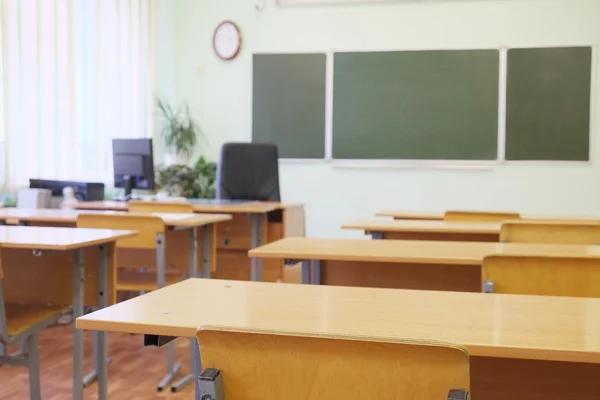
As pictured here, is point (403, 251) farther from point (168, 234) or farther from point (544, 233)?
point (168, 234)

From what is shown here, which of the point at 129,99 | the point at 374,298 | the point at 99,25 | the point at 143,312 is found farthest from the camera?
the point at 129,99

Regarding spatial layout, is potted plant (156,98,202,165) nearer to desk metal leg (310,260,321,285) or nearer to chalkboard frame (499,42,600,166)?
chalkboard frame (499,42,600,166)

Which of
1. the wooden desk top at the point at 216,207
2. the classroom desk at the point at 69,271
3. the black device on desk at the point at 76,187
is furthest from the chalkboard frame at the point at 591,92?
the classroom desk at the point at 69,271

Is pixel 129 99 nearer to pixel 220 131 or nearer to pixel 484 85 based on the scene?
pixel 220 131

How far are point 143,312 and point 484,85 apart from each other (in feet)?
17.3

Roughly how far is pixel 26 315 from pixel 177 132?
13.5 feet

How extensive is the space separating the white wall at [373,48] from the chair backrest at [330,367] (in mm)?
5415

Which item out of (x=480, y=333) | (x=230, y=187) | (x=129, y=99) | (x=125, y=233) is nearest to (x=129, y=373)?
(x=125, y=233)

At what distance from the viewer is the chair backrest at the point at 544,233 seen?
2738mm

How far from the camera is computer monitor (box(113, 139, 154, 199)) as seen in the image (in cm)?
498

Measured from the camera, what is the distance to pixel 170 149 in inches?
262

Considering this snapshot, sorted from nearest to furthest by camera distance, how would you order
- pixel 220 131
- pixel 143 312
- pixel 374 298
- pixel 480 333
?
pixel 480 333 < pixel 143 312 < pixel 374 298 < pixel 220 131

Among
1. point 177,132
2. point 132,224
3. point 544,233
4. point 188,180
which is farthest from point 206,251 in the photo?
point 177,132

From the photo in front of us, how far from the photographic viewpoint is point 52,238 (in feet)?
8.46
